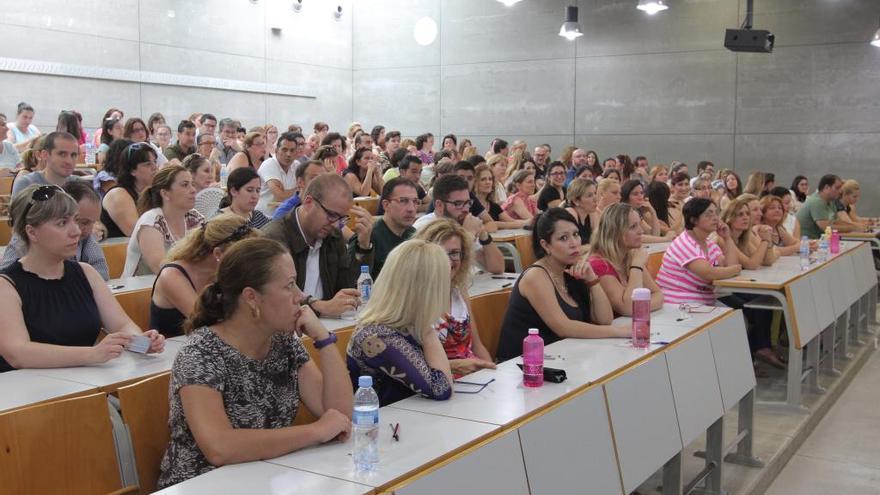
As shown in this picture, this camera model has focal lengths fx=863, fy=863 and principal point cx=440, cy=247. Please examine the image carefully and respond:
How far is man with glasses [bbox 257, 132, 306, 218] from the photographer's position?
7809 millimetres

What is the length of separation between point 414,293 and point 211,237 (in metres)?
0.97

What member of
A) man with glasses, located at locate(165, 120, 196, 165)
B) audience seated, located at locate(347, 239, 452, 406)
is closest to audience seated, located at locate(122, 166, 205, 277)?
audience seated, located at locate(347, 239, 452, 406)

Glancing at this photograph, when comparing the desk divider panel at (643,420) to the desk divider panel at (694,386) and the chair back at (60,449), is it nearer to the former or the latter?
the desk divider panel at (694,386)

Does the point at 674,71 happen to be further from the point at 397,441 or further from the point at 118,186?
the point at 397,441

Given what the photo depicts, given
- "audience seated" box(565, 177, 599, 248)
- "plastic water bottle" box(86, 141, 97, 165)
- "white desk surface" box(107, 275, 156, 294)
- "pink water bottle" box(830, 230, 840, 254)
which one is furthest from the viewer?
"plastic water bottle" box(86, 141, 97, 165)

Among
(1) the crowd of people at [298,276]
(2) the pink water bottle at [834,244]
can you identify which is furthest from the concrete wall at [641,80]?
(2) the pink water bottle at [834,244]

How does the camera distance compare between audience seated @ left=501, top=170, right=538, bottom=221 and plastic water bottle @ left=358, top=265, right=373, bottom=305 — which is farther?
audience seated @ left=501, top=170, right=538, bottom=221

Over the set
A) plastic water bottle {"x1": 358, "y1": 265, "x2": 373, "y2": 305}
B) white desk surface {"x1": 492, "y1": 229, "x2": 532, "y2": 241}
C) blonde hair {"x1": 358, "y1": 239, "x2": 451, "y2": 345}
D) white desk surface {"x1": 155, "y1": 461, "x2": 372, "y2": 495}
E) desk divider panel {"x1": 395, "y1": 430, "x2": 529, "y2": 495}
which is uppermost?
blonde hair {"x1": 358, "y1": 239, "x2": 451, "y2": 345}

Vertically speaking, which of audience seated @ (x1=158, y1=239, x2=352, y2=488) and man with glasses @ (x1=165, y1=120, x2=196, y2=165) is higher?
man with glasses @ (x1=165, y1=120, x2=196, y2=165)

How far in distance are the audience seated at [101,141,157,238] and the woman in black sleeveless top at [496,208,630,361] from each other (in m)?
2.86

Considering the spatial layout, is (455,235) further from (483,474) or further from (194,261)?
A: (483,474)

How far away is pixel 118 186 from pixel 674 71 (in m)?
10.1

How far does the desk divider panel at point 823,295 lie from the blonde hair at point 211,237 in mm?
4072

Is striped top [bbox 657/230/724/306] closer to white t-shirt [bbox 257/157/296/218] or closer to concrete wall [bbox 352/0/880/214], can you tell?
white t-shirt [bbox 257/157/296/218]
